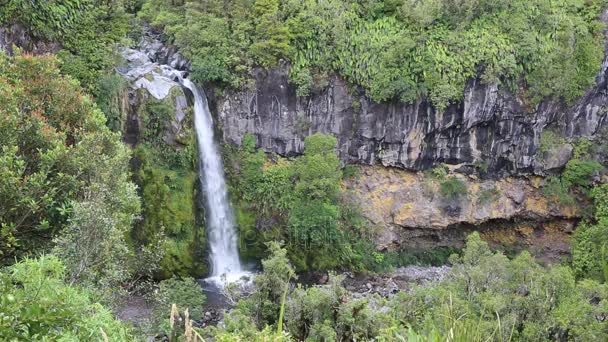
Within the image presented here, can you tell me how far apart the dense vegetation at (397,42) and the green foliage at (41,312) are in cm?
1259

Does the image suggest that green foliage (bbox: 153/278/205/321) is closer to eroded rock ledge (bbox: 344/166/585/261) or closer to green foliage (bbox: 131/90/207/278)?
green foliage (bbox: 131/90/207/278)

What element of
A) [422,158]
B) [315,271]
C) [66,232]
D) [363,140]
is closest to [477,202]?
[422,158]

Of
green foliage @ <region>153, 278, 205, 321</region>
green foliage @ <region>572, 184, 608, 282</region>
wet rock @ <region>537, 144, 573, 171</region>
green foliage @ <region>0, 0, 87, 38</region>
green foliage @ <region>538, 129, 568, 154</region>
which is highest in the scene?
green foliage @ <region>0, 0, 87, 38</region>

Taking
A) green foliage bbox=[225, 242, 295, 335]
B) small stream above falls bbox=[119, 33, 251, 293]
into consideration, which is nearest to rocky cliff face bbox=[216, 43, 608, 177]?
small stream above falls bbox=[119, 33, 251, 293]

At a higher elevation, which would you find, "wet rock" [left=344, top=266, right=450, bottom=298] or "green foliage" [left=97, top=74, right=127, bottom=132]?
"green foliage" [left=97, top=74, right=127, bottom=132]

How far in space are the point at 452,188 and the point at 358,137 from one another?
416 centimetres

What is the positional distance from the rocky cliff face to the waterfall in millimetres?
798

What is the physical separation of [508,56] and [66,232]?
53.3ft

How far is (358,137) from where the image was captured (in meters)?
18.4

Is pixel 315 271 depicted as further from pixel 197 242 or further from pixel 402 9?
pixel 402 9

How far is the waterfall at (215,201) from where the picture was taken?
16.0m

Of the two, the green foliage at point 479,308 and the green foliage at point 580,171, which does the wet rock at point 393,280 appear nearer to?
the green foliage at point 479,308

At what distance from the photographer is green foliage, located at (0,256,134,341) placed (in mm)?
3371

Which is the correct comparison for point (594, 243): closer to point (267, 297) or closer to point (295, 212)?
point (295, 212)
